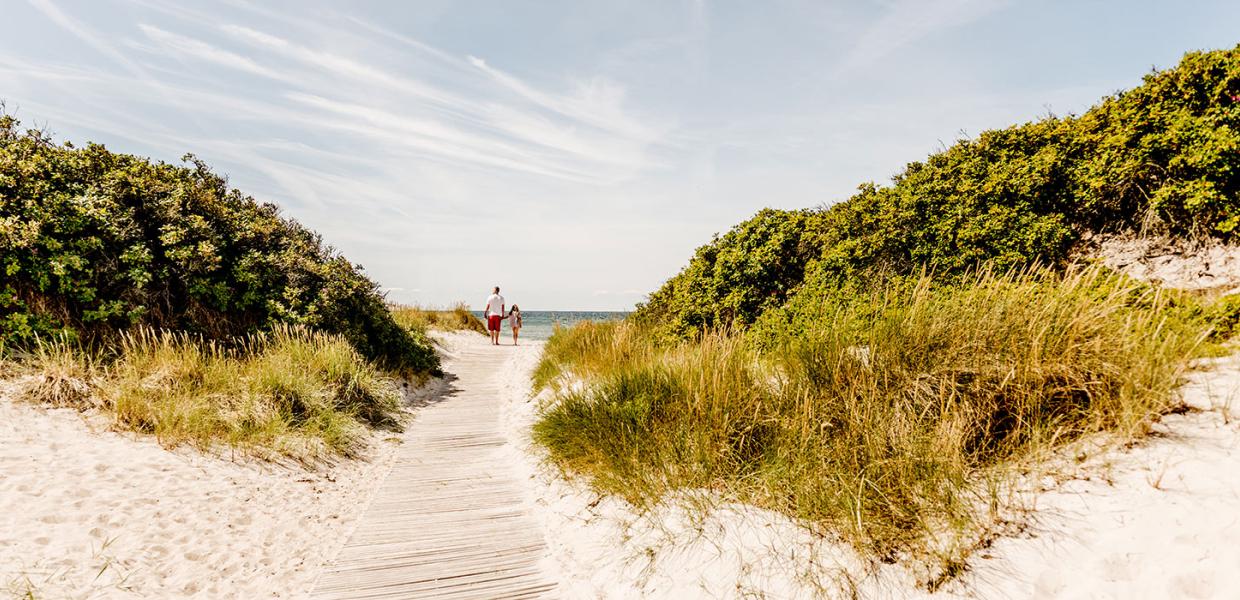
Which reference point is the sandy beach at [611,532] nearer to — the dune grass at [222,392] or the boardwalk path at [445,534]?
the boardwalk path at [445,534]

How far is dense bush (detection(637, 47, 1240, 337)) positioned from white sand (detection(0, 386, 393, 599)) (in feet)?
20.0

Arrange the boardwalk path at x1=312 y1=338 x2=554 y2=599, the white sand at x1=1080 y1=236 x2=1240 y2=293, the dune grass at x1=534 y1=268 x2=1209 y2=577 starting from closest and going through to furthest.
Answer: the dune grass at x1=534 y1=268 x2=1209 y2=577 < the boardwalk path at x1=312 y1=338 x2=554 y2=599 < the white sand at x1=1080 y1=236 x2=1240 y2=293

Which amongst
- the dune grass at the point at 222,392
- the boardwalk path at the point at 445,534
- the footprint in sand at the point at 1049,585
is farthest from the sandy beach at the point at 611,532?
the dune grass at the point at 222,392

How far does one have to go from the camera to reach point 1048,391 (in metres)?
4.43

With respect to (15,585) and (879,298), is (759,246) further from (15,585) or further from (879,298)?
(15,585)

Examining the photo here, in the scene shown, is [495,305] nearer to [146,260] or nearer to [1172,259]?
[146,260]

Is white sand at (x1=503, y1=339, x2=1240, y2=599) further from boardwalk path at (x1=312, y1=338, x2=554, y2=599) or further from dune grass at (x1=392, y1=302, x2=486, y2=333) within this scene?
dune grass at (x1=392, y1=302, x2=486, y2=333)

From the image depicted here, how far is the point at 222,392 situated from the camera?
288 inches

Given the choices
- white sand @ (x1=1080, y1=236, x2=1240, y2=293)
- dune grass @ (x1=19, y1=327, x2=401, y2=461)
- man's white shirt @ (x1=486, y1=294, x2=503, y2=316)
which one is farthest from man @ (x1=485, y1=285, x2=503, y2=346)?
white sand @ (x1=1080, y1=236, x2=1240, y2=293)

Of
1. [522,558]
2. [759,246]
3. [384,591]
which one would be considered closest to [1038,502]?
[522,558]

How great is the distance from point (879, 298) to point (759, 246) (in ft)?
7.72

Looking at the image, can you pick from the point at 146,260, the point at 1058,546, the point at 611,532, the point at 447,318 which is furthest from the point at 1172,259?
the point at 447,318

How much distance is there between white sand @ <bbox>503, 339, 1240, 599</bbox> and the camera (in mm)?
2965

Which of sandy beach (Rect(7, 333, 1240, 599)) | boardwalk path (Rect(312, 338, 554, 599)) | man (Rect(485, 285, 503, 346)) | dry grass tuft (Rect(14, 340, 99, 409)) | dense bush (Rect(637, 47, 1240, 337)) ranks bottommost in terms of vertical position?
boardwalk path (Rect(312, 338, 554, 599))
